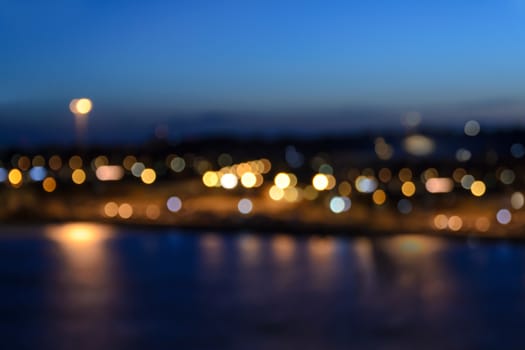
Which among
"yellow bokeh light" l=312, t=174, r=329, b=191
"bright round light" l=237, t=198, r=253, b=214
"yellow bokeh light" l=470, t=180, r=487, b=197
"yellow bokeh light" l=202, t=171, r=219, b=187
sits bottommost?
"bright round light" l=237, t=198, r=253, b=214

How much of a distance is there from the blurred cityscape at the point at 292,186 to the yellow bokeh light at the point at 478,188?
0.10 meters

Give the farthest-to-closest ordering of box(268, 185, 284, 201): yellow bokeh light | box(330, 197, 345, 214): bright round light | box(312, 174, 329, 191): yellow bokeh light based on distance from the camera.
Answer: box(312, 174, 329, 191): yellow bokeh light, box(268, 185, 284, 201): yellow bokeh light, box(330, 197, 345, 214): bright round light

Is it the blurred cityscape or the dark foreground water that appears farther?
the blurred cityscape

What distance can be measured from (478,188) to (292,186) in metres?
9.42

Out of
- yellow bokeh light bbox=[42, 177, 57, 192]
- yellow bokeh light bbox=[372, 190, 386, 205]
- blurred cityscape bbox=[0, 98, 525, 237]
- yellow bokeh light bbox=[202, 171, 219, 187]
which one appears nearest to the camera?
blurred cityscape bbox=[0, 98, 525, 237]

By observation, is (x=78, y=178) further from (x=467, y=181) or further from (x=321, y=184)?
(x=467, y=181)

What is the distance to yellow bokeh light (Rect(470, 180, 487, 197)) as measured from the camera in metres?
39.1

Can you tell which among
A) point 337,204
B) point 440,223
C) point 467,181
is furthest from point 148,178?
point 440,223

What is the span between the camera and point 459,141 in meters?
92.7

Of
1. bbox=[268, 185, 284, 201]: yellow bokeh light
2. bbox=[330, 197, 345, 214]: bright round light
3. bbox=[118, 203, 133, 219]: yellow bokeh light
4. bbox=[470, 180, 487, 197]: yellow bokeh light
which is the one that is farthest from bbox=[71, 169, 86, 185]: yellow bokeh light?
bbox=[470, 180, 487, 197]: yellow bokeh light

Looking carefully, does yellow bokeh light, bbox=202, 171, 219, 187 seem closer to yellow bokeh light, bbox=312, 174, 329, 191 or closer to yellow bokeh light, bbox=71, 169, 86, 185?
yellow bokeh light, bbox=312, 174, 329, 191

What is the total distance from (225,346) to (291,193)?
1262 inches

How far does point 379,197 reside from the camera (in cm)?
3559

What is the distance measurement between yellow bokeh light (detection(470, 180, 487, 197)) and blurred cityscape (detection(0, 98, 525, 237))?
0.10 metres
